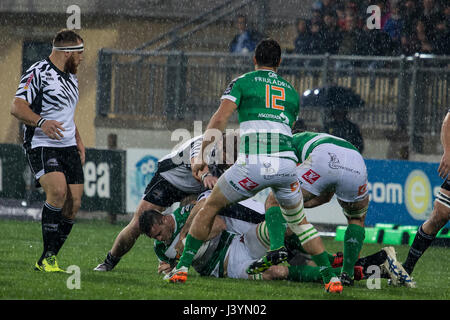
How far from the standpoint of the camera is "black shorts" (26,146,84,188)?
8477 millimetres

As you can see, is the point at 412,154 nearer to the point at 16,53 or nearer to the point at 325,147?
the point at 325,147

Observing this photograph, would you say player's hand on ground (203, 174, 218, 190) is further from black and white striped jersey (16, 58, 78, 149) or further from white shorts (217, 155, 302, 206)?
black and white striped jersey (16, 58, 78, 149)

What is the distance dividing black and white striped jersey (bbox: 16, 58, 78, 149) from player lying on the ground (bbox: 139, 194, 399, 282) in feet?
3.68

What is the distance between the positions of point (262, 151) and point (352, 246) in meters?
1.39

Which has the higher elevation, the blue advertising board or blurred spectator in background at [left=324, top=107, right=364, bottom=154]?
blurred spectator in background at [left=324, top=107, right=364, bottom=154]

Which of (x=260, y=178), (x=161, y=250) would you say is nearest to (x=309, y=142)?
(x=260, y=178)

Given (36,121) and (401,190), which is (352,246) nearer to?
(36,121)

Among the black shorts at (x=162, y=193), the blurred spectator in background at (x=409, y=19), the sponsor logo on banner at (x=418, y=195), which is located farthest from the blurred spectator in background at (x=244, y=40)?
the black shorts at (x=162, y=193)

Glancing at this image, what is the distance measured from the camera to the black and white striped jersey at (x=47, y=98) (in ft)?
27.9

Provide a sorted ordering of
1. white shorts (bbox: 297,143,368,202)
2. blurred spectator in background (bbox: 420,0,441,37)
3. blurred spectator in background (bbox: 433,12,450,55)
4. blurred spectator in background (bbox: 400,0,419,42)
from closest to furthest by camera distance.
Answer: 1. white shorts (bbox: 297,143,368,202)
2. blurred spectator in background (bbox: 433,12,450,55)
3. blurred spectator in background (bbox: 420,0,441,37)
4. blurred spectator in background (bbox: 400,0,419,42)

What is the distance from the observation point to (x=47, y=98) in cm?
857

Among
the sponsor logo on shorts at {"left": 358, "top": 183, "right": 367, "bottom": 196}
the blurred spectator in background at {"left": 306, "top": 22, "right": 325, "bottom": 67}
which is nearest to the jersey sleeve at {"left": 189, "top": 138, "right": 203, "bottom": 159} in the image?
the sponsor logo on shorts at {"left": 358, "top": 183, "right": 367, "bottom": 196}

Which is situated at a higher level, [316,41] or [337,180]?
[316,41]
